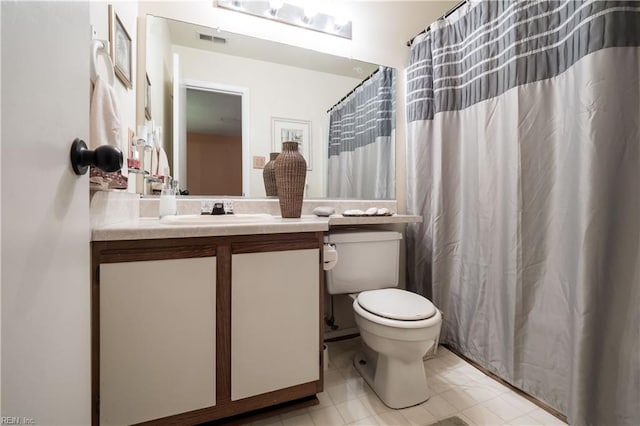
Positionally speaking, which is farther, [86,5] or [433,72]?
[433,72]

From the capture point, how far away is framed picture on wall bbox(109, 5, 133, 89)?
40.3 inches

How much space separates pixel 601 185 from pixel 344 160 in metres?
1.30

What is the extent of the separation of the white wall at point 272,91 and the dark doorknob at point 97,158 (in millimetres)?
1168

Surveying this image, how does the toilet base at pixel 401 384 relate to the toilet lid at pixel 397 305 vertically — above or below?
below

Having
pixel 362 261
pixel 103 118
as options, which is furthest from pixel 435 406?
pixel 103 118

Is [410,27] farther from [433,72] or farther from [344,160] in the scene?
[344,160]

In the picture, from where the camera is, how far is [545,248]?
1.20 metres

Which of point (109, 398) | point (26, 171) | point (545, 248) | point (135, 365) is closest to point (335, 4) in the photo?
point (545, 248)

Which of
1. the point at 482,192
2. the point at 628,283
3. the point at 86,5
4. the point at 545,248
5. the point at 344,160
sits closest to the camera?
the point at 86,5

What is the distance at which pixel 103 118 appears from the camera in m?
0.81

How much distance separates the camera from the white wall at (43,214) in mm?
287

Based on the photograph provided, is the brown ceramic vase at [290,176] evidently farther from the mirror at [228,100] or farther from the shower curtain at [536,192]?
the shower curtain at [536,192]

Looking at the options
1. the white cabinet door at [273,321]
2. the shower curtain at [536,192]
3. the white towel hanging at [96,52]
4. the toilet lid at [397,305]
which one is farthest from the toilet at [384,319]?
the white towel hanging at [96,52]

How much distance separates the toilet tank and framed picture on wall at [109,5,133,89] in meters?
1.17
